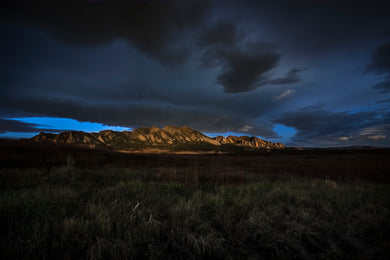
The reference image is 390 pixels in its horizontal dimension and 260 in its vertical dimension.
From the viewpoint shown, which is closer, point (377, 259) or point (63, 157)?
point (377, 259)

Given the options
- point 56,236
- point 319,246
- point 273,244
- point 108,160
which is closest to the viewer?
point 56,236

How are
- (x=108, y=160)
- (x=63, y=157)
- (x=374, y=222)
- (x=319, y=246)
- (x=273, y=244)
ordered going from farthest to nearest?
(x=108, y=160) → (x=63, y=157) → (x=374, y=222) → (x=319, y=246) → (x=273, y=244)

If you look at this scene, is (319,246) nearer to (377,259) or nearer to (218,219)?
(377,259)

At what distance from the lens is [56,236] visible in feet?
10.8

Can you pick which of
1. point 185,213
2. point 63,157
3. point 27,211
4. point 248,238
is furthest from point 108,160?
point 248,238

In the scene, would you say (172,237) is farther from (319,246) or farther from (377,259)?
(377,259)

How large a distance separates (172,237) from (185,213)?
1.04m

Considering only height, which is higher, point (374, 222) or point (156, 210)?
point (156, 210)

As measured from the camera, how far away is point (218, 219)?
4371 mm

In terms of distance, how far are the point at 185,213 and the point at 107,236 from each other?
1915 mm

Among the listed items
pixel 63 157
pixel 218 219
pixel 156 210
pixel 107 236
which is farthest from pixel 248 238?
pixel 63 157

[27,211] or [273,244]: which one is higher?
[27,211]

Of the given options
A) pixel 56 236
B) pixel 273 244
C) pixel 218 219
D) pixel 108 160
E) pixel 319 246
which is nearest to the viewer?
pixel 56 236

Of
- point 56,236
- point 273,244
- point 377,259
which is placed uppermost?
point 56,236
